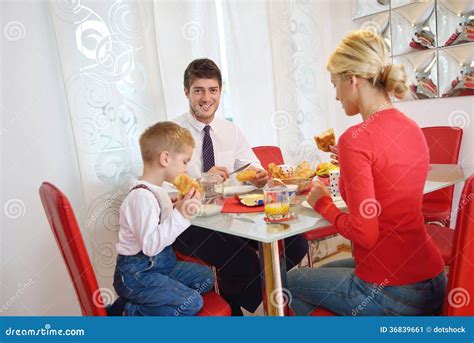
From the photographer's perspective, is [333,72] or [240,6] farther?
[240,6]

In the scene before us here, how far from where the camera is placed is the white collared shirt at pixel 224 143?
2.09 metres

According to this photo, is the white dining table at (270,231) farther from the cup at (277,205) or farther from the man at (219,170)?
the man at (219,170)

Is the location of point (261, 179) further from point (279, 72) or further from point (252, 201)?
point (279, 72)

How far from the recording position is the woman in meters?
1.06

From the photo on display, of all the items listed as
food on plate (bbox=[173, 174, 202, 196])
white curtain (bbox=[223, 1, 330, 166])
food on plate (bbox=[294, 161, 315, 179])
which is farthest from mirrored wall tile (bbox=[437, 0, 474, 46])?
food on plate (bbox=[173, 174, 202, 196])

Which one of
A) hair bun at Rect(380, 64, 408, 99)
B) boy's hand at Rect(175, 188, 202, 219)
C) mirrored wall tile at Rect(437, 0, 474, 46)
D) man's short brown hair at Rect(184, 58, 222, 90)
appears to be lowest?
boy's hand at Rect(175, 188, 202, 219)

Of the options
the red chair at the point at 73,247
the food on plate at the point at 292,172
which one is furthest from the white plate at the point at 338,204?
the red chair at the point at 73,247

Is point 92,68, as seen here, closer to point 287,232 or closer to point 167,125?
point 167,125

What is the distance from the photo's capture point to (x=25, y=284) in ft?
Result: 6.06

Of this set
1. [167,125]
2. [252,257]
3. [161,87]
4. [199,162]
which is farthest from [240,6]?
[252,257]

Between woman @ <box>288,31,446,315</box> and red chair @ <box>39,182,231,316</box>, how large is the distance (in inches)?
23.7

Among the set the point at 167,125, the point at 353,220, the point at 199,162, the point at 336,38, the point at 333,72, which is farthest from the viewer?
the point at 336,38

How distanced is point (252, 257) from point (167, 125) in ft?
2.24

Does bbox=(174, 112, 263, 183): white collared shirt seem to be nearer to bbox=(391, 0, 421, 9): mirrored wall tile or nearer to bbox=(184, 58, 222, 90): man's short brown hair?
bbox=(184, 58, 222, 90): man's short brown hair
